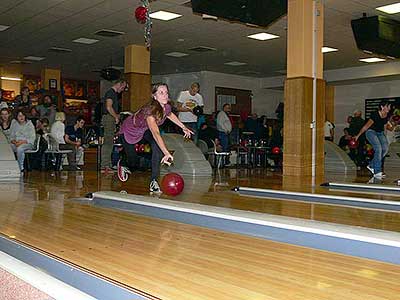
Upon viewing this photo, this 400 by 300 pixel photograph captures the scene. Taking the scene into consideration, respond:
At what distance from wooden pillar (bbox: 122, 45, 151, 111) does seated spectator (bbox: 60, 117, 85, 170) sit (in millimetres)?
1247

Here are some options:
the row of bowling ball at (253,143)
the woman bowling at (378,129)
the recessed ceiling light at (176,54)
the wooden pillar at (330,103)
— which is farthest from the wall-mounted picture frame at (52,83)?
the woman bowling at (378,129)

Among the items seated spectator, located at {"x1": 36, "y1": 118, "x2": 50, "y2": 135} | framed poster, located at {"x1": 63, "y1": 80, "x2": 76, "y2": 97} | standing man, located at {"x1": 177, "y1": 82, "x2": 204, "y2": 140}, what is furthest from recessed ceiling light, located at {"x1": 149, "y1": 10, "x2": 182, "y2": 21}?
framed poster, located at {"x1": 63, "y1": 80, "x2": 76, "y2": 97}

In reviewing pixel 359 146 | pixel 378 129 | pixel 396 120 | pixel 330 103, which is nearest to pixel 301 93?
pixel 378 129

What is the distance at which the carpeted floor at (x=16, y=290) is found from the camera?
1.76 m

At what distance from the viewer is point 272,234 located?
2764 mm

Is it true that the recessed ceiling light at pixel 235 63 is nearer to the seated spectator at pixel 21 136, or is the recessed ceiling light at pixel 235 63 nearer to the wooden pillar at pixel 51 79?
the wooden pillar at pixel 51 79

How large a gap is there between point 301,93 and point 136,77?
4.43 m

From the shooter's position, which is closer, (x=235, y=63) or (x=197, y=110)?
(x=197, y=110)

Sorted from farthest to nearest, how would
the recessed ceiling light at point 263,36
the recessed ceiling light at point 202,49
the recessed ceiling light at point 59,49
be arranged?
the recessed ceiling light at point 59,49 < the recessed ceiling light at point 202,49 < the recessed ceiling light at point 263,36

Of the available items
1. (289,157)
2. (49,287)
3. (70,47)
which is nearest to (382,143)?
(289,157)

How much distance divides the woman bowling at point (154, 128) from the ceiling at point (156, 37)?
365 centimetres

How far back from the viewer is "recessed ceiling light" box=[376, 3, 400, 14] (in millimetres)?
7766

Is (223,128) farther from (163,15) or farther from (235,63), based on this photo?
(235,63)

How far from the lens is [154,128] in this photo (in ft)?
14.6
